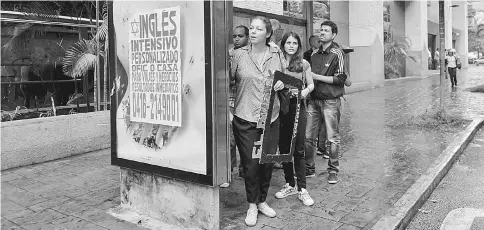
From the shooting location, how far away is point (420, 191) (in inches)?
190

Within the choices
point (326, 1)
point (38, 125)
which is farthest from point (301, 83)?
point (326, 1)

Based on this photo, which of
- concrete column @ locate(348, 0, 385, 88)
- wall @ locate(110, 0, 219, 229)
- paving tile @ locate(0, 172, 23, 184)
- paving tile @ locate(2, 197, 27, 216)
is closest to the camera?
wall @ locate(110, 0, 219, 229)

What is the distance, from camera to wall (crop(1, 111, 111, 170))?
19.7 feet

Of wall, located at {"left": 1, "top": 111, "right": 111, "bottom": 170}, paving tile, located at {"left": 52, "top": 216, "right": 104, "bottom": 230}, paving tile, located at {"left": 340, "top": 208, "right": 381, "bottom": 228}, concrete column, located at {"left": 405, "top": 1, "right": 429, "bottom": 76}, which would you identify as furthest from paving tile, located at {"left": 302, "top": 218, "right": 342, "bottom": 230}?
concrete column, located at {"left": 405, "top": 1, "right": 429, "bottom": 76}

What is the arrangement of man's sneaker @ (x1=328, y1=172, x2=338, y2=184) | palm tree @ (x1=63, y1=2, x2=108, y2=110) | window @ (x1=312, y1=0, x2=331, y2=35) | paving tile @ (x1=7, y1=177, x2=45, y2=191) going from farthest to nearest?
window @ (x1=312, y1=0, x2=331, y2=35) < palm tree @ (x1=63, y1=2, x2=108, y2=110) < paving tile @ (x1=7, y1=177, x2=45, y2=191) < man's sneaker @ (x1=328, y1=172, x2=338, y2=184)

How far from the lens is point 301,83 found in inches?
172

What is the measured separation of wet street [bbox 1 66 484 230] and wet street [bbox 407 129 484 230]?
0.32m

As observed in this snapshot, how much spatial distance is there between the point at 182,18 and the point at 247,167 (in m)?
1.46

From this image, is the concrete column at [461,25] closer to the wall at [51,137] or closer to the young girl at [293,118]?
the wall at [51,137]

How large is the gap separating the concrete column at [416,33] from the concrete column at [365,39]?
8.16m

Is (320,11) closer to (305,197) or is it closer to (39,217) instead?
A: (305,197)

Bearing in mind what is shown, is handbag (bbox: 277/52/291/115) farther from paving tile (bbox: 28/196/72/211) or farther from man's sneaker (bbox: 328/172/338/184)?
paving tile (bbox: 28/196/72/211)

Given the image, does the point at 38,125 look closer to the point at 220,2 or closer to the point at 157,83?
the point at 157,83

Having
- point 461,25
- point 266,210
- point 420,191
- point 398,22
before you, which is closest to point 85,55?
point 266,210
